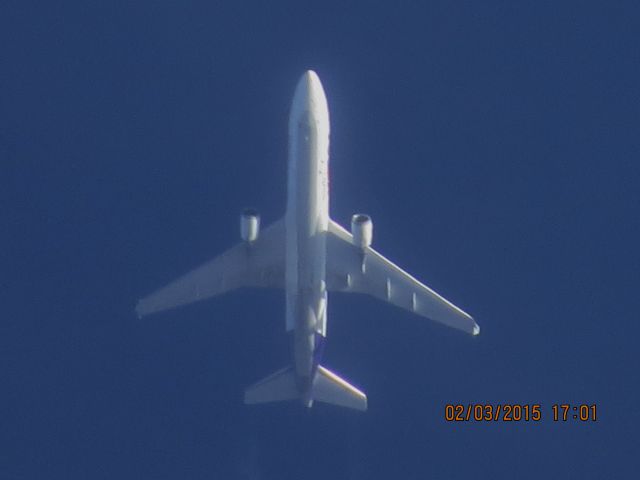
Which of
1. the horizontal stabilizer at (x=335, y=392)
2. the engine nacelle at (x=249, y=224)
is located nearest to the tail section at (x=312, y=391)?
the horizontal stabilizer at (x=335, y=392)

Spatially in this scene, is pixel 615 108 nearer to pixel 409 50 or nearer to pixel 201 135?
pixel 409 50

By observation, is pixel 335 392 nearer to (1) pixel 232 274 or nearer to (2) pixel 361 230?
(1) pixel 232 274

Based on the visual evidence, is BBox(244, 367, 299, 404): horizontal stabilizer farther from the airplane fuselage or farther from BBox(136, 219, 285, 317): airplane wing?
BBox(136, 219, 285, 317): airplane wing

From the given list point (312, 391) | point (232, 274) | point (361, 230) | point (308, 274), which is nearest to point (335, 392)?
point (312, 391)

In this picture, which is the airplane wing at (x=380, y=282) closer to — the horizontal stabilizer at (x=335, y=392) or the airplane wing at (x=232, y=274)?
the airplane wing at (x=232, y=274)

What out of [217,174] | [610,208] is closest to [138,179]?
[217,174]

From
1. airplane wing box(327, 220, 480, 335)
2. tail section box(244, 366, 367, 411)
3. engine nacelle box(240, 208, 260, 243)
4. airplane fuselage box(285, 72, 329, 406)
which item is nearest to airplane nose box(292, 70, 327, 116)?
airplane fuselage box(285, 72, 329, 406)
